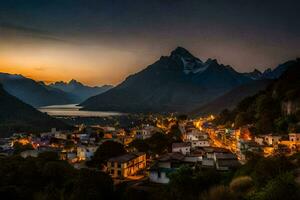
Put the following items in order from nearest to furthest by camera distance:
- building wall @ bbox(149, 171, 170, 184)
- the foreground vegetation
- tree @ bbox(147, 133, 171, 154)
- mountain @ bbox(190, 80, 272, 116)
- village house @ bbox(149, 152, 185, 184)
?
1. the foreground vegetation
2. building wall @ bbox(149, 171, 170, 184)
3. village house @ bbox(149, 152, 185, 184)
4. tree @ bbox(147, 133, 171, 154)
5. mountain @ bbox(190, 80, 272, 116)

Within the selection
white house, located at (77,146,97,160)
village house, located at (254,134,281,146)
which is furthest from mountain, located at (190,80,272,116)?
white house, located at (77,146,97,160)

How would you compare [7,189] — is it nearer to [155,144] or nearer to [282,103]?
[155,144]

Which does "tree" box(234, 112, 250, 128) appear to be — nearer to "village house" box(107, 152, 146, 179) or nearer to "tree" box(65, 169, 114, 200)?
"village house" box(107, 152, 146, 179)

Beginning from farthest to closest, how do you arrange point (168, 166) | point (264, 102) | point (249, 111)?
point (249, 111), point (264, 102), point (168, 166)

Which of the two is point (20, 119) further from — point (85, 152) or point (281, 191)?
point (281, 191)

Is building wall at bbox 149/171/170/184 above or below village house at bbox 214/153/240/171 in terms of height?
below

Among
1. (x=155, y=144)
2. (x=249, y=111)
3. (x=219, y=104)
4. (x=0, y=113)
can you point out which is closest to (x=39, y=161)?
(x=155, y=144)

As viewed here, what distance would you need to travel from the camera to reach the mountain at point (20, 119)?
228 ft

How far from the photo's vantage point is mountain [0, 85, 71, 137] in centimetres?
6956

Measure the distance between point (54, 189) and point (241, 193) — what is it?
959 cm

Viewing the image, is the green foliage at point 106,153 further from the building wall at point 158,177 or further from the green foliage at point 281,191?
the green foliage at point 281,191

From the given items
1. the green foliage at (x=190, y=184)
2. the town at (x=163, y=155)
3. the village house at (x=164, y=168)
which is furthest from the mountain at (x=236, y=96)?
the green foliage at (x=190, y=184)

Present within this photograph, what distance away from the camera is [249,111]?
152ft

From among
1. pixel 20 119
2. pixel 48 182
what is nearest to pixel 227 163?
pixel 48 182
